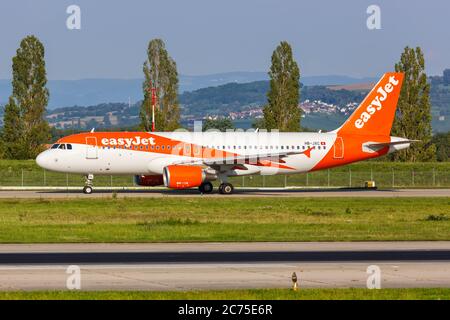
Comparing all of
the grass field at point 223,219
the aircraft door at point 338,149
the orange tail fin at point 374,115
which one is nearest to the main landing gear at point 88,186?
the grass field at point 223,219

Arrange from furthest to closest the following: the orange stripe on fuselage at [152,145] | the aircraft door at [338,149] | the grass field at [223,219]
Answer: the aircraft door at [338,149] → the orange stripe on fuselage at [152,145] → the grass field at [223,219]

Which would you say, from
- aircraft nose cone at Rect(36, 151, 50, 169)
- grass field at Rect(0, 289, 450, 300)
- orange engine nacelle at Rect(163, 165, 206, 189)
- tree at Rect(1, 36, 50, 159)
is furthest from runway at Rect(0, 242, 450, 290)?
tree at Rect(1, 36, 50, 159)

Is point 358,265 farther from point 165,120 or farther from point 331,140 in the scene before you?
point 165,120

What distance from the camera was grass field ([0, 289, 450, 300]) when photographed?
72.9 feet

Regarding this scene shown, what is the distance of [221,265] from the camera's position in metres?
28.1

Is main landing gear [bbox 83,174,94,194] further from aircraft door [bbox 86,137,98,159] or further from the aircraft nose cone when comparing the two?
the aircraft nose cone

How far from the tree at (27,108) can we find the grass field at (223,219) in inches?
1700

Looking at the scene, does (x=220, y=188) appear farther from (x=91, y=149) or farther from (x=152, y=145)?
(x=91, y=149)

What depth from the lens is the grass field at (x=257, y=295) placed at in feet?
72.9

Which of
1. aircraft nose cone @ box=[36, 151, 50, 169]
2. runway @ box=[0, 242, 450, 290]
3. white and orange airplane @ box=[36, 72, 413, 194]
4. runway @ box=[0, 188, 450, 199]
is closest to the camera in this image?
runway @ box=[0, 242, 450, 290]

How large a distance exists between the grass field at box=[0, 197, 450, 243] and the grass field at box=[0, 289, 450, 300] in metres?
13.0

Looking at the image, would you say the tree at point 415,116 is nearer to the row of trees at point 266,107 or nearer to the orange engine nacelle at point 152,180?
the row of trees at point 266,107

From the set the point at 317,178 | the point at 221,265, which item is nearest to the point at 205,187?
the point at 317,178
